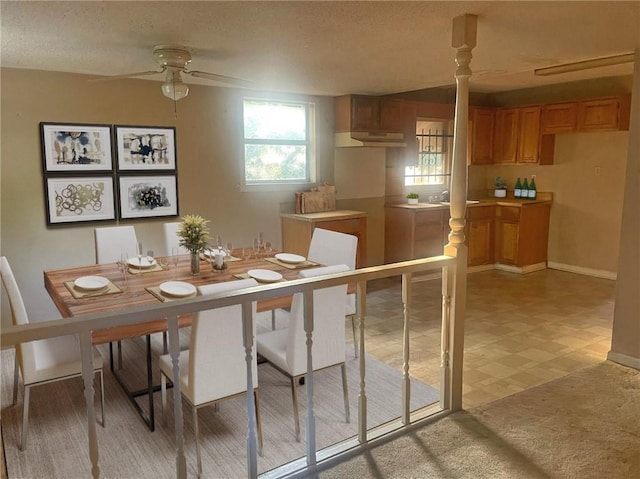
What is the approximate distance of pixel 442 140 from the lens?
667 cm

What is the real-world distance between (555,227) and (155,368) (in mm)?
5370

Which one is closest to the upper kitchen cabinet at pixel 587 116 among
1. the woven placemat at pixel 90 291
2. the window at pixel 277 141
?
the window at pixel 277 141

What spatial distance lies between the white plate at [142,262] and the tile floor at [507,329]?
175 cm

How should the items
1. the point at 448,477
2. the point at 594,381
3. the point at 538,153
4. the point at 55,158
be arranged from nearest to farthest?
the point at 448,477, the point at 594,381, the point at 55,158, the point at 538,153

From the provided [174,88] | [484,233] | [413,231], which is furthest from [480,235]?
[174,88]

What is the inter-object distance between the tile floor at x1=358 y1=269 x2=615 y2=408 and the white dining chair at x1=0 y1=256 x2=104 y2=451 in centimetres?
213

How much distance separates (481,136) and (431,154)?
0.75 m

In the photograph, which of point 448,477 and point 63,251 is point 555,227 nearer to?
point 448,477

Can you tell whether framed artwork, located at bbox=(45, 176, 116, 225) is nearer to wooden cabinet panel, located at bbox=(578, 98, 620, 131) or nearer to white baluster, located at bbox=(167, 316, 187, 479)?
white baluster, located at bbox=(167, 316, 187, 479)

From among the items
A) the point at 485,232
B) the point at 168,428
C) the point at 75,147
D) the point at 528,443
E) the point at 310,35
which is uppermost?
the point at 310,35

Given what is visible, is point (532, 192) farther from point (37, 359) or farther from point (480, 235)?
point (37, 359)

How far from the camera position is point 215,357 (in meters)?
2.35

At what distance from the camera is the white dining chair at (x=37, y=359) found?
2.55 m

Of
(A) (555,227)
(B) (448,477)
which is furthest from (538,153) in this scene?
(B) (448,477)
